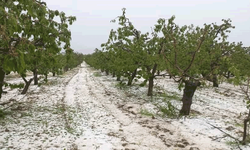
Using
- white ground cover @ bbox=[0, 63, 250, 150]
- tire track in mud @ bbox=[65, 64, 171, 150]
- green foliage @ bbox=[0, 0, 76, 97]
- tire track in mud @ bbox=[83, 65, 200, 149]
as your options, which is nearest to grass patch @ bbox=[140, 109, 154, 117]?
white ground cover @ bbox=[0, 63, 250, 150]

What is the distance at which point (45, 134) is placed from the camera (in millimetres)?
8945

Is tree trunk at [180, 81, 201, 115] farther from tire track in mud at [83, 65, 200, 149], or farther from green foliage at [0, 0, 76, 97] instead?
green foliage at [0, 0, 76, 97]

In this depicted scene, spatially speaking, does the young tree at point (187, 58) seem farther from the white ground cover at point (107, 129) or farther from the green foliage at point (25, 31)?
the green foliage at point (25, 31)

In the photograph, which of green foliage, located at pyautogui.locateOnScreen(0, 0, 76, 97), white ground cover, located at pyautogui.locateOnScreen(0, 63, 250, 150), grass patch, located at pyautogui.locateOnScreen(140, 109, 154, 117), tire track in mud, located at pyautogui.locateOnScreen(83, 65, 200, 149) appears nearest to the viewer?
green foliage, located at pyautogui.locateOnScreen(0, 0, 76, 97)

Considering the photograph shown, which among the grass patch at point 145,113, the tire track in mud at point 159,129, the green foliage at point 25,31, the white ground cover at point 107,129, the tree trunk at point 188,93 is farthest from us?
the grass patch at point 145,113

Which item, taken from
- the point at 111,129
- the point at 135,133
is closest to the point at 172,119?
the point at 135,133

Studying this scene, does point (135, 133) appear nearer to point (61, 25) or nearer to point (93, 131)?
point (93, 131)

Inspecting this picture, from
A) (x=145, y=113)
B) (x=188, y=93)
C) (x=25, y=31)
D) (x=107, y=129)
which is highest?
(x=25, y=31)

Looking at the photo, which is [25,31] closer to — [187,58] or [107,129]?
[107,129]

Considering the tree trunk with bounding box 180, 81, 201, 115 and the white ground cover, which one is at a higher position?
the tree trunk with bounding box 180, 81, 201, 115

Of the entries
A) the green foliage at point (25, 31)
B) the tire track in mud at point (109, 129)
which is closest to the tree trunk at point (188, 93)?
the tire track in mud at point (109, 129)

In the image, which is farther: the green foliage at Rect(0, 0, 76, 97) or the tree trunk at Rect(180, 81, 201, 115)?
the tree trunk at Rect(180, 81, 201, 115)

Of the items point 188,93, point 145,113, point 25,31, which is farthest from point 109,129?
point 25,31

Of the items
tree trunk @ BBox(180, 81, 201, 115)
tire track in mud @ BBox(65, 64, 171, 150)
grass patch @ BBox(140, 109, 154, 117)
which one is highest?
tree trunk @ BBox(180, 81, 201, 115)
